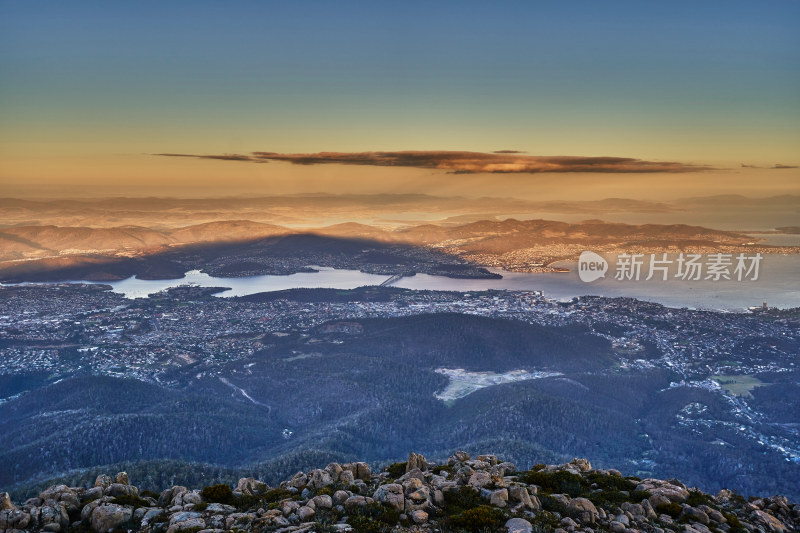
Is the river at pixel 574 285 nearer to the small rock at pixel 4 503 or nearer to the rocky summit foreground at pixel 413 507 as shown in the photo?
the rocky summit foreground at pixel 413 507

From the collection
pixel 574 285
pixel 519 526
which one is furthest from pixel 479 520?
pixel 574 285

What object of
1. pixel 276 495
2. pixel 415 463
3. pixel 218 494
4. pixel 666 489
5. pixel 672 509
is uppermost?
pixel 672 509

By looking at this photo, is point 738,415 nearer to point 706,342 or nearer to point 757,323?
point 706,342

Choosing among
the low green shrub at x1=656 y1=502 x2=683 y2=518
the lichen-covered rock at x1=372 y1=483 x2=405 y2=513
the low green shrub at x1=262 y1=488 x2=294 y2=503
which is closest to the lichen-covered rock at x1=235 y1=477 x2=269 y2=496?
the low green shrub at x1=262 y1=488 x2=294 y2=503

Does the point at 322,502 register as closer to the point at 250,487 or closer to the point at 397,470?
the point at 250,487

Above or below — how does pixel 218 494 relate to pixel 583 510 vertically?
below

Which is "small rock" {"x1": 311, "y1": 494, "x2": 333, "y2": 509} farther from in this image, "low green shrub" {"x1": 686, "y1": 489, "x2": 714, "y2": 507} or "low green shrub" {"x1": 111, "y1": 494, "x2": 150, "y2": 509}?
"low green shrub" {"x1": 686, "y1": 489, "x2": 714, "y2": 507}

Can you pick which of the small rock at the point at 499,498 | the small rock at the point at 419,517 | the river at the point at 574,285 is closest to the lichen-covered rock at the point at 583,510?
the small rock at the point at 499,498

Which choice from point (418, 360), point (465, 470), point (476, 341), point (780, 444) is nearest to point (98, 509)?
point (465, 470)
